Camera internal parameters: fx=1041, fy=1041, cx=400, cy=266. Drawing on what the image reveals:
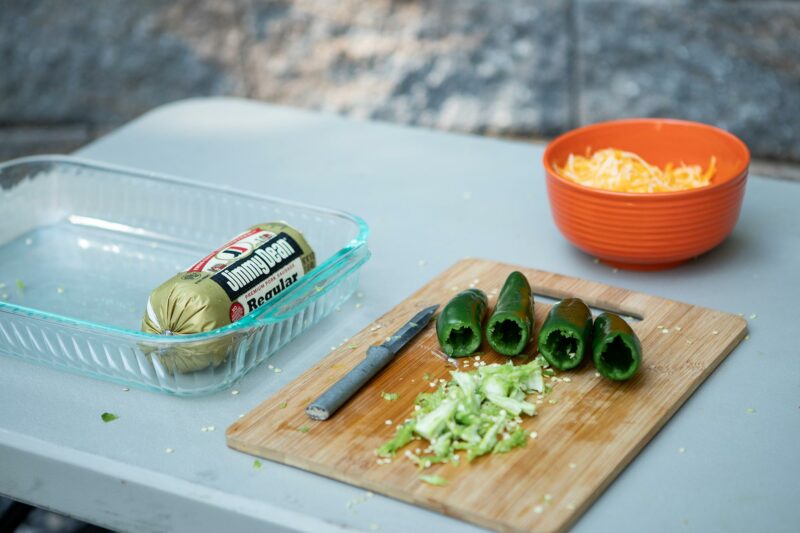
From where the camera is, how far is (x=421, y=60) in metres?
3.35

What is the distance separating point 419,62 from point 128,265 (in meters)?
1.91

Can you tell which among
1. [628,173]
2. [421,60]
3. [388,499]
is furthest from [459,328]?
[421,60]

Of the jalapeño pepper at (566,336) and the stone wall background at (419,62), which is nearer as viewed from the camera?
the jalapeño pepper at (566,336)

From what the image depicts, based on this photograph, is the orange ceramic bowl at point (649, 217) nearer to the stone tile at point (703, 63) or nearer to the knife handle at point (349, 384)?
the knife handle at point (349, 384)

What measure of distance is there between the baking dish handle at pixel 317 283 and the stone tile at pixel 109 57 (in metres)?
2.26

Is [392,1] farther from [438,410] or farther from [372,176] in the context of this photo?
[438,410]

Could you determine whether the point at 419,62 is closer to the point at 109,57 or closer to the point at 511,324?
the point at 109,57

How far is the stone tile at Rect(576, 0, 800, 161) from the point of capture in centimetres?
293

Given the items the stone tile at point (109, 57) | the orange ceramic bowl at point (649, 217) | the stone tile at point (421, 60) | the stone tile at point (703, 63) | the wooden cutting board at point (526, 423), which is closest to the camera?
the wooden cutting board at point (526, 423)

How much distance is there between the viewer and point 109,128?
373 cm

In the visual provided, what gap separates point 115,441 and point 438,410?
37 cm

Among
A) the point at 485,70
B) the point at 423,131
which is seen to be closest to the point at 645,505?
the point at 423,131

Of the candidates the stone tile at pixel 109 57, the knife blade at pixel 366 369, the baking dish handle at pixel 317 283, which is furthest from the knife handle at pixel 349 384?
the stone tile at pixel 109 57

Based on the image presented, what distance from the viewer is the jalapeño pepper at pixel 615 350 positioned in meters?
1.20
